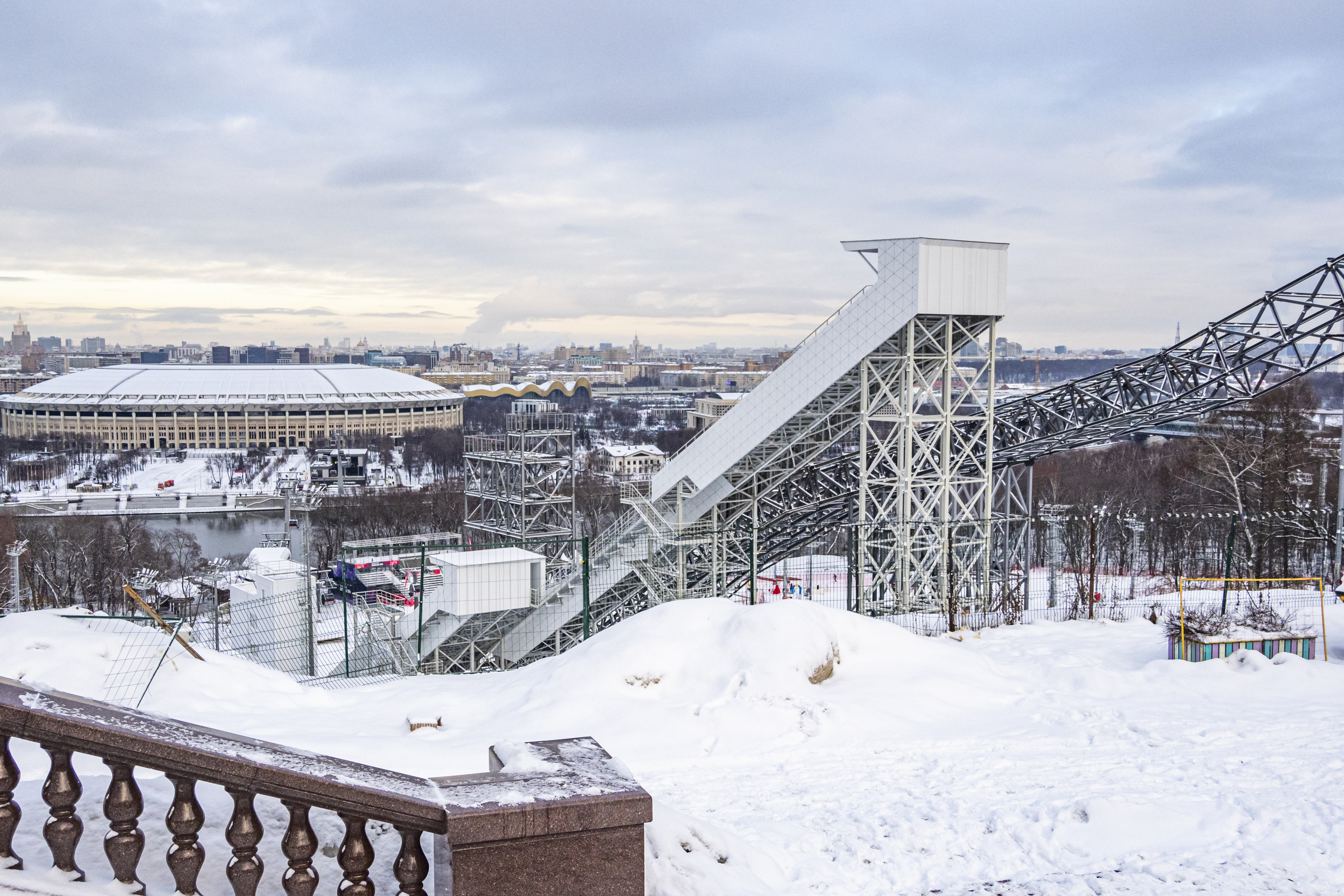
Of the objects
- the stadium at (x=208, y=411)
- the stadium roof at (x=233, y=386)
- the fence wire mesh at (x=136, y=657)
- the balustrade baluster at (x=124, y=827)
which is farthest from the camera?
the stadium roof at (x=233, y=386)

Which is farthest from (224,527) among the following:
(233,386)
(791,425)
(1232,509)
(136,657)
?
(233,386)

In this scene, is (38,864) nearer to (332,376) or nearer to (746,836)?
(746,836)

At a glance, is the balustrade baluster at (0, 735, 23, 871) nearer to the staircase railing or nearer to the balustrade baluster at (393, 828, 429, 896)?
the staircase railing

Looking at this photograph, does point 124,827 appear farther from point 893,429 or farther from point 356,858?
point 893,429

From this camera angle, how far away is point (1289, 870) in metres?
5.54

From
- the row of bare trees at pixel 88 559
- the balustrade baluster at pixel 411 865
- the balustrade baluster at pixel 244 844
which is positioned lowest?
the row of bare trees at pixel 88 559

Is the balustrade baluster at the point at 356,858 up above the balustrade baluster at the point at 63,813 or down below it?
below

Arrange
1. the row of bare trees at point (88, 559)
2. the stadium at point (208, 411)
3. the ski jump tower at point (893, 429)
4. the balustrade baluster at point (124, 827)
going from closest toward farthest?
the balustrade baluster at point (124, 827) < the ski jump tower at point (893, 429) < the row of bare trees at point (88, 559) < the stadium at point (208, 411)

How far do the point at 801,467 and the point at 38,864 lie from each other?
56.7 ft

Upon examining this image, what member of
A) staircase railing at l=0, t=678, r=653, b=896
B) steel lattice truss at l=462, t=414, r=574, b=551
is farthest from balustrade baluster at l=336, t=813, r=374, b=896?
steel lattice truss at l=462, t=414, r=574, b=551

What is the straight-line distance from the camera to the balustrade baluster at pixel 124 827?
3375 mm

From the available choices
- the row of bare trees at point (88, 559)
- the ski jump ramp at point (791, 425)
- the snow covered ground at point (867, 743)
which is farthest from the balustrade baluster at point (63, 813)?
the row of bare trees at point (88, 559)

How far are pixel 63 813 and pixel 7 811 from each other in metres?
0.16

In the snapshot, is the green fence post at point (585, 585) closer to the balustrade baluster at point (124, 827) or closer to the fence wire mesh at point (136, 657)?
the fence wire mesh at point (136, 657)
